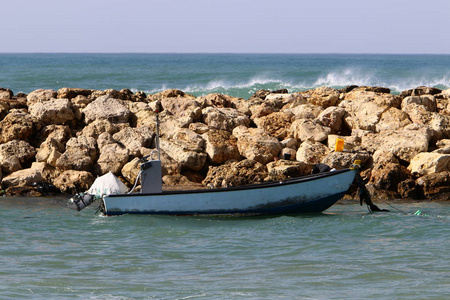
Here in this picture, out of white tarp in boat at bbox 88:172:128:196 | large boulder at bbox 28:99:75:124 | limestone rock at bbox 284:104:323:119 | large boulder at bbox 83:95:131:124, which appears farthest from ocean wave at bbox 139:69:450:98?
white tarp in boat at bbox 88:172:128:196

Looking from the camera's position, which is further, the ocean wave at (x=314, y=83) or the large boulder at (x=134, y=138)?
the ocean wave at (x=314, y=83)

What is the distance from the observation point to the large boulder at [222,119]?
20078 millimetres

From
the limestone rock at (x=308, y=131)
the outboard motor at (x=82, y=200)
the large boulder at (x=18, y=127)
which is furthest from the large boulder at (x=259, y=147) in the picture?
the large boulder at (x=18, y=127)

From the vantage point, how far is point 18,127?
1948cm

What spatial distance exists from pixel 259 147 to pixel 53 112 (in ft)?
22.1

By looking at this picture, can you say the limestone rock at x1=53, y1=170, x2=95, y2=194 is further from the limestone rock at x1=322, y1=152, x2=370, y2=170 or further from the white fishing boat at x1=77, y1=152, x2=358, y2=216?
the limestone rock at x1=322, y1=152, x2=370, y2=170

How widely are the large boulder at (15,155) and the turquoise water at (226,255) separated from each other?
2.28 m

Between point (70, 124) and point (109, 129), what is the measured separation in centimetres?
176

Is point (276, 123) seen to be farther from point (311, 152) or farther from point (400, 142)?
point (400, 142)

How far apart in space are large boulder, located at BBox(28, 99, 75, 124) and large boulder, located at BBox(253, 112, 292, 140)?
234 inches

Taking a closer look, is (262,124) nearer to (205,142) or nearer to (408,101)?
(205,142)

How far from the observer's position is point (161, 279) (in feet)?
33.1

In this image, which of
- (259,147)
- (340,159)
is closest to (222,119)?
(259,147)

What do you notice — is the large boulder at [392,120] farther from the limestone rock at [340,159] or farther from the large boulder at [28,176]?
the large boulder at [28,176]
